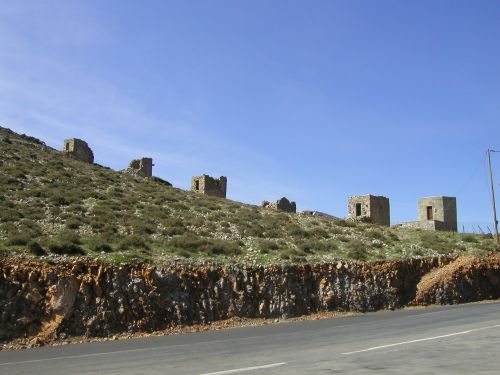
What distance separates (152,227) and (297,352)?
24415mm

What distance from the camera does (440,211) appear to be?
56.6 m

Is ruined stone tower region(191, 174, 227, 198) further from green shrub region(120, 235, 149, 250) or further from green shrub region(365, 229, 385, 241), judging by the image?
green shrub region(120, 235, 149, 250)

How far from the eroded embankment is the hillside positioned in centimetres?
633

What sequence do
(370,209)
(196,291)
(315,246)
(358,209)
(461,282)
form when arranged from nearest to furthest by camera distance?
1. (196,291)
2. (461,282)
3. (315,246)
4. (370,209)
5. (358,209)

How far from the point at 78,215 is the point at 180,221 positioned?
6.66 m

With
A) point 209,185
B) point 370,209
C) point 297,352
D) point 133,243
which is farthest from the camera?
point 209,185

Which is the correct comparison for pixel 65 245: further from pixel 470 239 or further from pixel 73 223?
pixel 470 239

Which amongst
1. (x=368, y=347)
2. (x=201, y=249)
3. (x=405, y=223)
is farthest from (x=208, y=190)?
(x=368, y=347)

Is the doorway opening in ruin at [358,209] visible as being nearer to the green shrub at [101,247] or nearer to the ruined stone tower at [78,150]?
the ruined stone tower at [78,150]

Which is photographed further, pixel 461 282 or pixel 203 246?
pixel 203 246

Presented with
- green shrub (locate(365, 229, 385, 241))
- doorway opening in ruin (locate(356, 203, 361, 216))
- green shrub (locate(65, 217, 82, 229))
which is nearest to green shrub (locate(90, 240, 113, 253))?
green shrub (locate(65, 217, 82, 229))

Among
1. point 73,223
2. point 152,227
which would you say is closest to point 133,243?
point 73,223

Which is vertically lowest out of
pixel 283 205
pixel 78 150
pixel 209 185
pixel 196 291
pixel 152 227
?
pixel 196 291

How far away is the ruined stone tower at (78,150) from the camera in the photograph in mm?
61844
